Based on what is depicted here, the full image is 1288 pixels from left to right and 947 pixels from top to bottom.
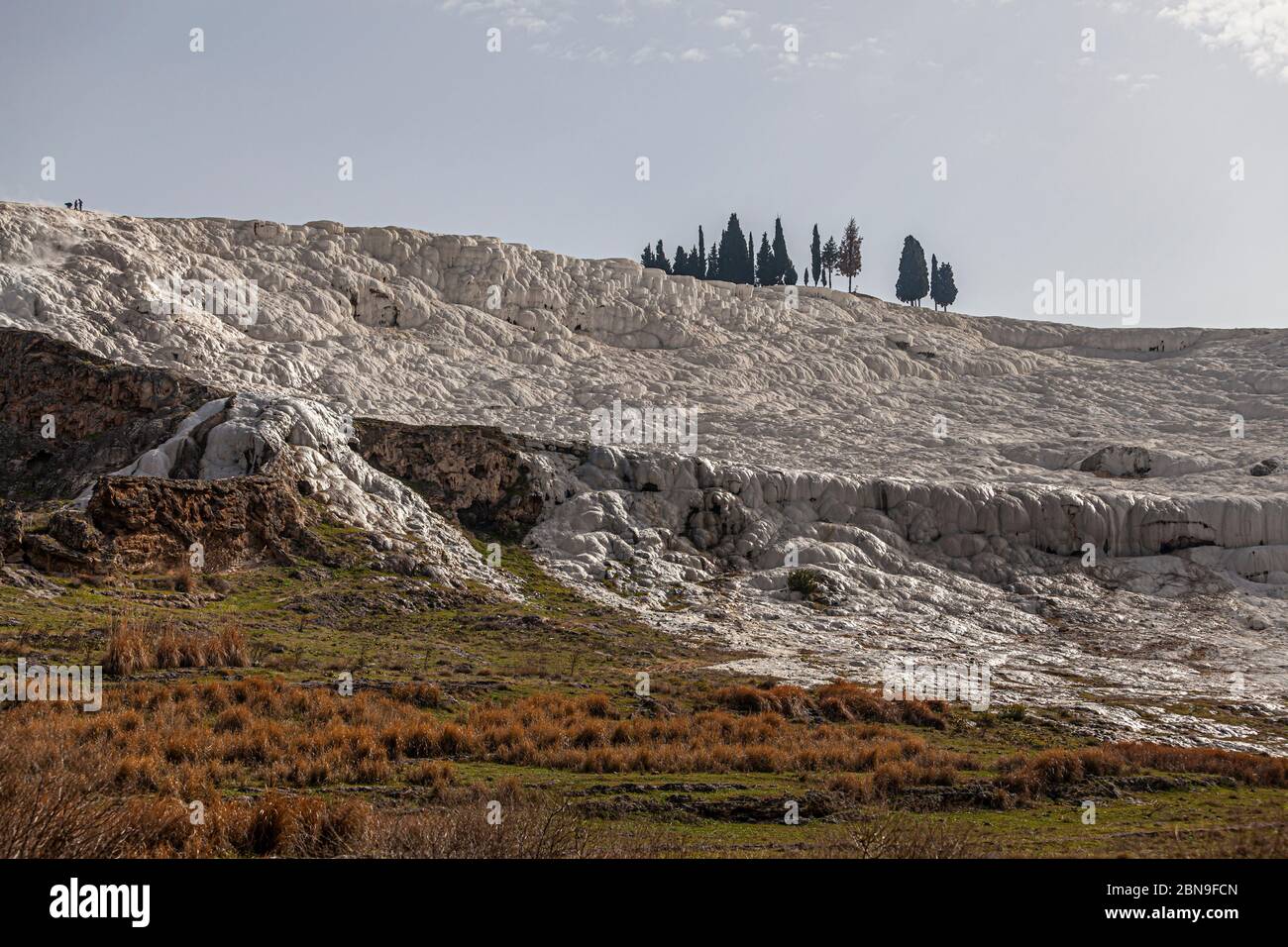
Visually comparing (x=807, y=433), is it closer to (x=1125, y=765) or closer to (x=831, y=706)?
(x=831, y=706)

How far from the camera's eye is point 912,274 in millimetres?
110250

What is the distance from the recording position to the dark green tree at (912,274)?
110 m

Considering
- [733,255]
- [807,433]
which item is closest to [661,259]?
[733,255]

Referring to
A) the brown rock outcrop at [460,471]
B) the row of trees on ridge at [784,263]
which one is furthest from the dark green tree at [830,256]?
the brown rock outcrop at [460,471]

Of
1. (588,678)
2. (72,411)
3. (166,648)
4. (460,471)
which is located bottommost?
(588,678)

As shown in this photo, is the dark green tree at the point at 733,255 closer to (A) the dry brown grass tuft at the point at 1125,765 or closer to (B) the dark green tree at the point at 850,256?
(B) the dark green tree at the point at 850,256

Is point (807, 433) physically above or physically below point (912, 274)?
below

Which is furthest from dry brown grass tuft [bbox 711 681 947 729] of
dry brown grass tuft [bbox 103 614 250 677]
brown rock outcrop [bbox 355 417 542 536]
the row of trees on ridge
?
the row of trees on ridge

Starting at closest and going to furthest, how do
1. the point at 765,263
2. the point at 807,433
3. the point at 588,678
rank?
the point at 588,678, the point at 807,433, the point at 765,263

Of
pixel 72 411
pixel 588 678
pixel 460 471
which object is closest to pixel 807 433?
pixel 460 471

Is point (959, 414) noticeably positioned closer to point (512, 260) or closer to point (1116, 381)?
point (1116, 381)

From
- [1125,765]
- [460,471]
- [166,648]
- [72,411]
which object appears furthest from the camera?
[460,471]

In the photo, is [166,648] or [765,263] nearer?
[166,648]
